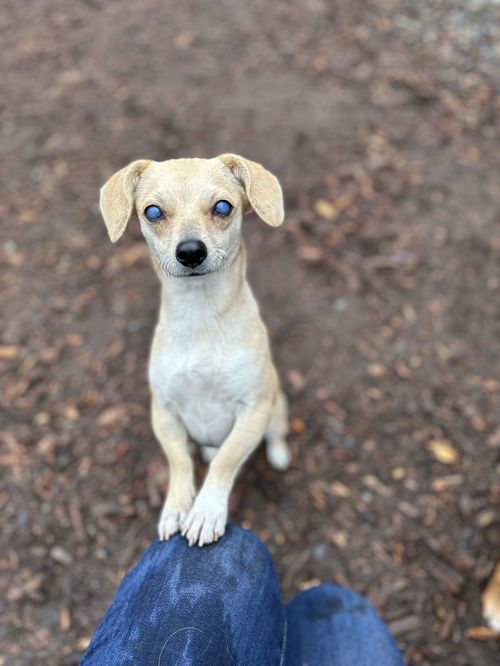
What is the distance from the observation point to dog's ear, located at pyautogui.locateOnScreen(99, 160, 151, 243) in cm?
249

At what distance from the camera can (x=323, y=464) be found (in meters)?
3.96

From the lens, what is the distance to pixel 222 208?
2.45 metres

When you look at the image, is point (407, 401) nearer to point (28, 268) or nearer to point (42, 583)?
point (42, 583)

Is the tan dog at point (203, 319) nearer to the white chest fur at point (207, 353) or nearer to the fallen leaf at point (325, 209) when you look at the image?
the white chest fur at point (207, 353)

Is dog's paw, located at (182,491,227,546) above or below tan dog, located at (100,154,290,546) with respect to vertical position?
below

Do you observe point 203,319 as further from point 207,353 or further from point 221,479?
point 221,479

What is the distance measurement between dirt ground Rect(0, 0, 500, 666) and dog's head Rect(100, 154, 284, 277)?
2.00m

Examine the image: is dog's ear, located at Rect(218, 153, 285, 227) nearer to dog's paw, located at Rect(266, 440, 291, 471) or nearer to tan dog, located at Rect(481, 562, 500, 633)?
dog's paw, located at Rect(266, 440, 291, 471)

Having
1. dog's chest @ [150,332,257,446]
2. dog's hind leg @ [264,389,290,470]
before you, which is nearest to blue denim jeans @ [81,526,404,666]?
dog's chest @ [150,332,257,446]

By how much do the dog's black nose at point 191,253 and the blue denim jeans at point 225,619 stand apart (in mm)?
1357

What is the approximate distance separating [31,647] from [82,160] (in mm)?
4360

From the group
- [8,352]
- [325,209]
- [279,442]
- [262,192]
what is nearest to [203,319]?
[262,192]

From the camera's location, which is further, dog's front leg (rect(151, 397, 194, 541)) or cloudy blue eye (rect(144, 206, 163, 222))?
dog's front leg (rect(151, 397, 194, 541))

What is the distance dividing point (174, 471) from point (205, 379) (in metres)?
0.54
